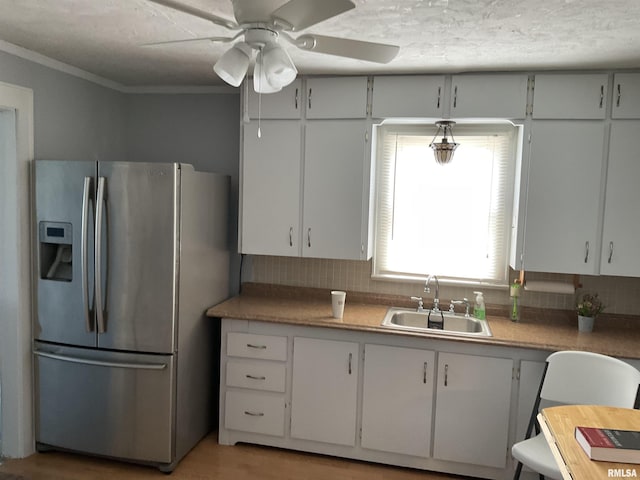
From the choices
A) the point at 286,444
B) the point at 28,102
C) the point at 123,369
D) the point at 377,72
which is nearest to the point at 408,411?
the point at 286,444

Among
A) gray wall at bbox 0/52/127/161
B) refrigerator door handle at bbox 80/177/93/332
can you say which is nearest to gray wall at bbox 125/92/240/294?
gray wall at bbox 0/52/127/161

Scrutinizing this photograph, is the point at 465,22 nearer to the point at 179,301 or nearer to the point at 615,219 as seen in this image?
the point at 615,219

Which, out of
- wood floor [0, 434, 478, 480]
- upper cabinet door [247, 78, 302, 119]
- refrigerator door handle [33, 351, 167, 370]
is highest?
upper cabinet door [247, 78, 302, 119]

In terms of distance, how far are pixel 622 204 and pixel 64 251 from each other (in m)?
3.14

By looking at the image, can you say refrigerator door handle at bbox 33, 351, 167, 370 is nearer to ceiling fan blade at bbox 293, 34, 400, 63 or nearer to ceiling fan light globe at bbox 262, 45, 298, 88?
ceiling fan light globe at bbox 262, 45, 298, 88

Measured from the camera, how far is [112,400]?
110 inches

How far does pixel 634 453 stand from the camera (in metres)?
1.50

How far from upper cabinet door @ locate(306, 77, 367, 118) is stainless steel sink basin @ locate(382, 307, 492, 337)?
125cm

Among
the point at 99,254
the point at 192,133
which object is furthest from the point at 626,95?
the point at 99,254

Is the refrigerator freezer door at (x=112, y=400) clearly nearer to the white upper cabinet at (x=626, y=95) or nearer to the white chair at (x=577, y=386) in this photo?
the white chair at (x=577, y=386)

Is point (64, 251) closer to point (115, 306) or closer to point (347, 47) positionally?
point (115, 306)

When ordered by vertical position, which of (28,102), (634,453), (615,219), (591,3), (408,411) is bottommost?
(408,411)

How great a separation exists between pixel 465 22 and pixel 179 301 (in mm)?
1984
